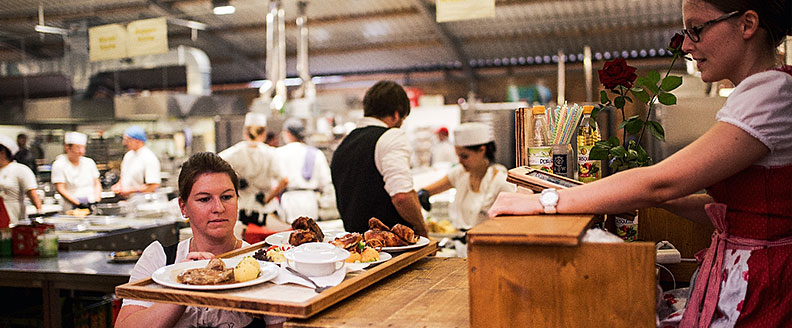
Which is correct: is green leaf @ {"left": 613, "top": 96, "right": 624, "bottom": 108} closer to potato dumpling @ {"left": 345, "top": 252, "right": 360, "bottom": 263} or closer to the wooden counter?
the wooden counter

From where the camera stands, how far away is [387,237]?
238 cm

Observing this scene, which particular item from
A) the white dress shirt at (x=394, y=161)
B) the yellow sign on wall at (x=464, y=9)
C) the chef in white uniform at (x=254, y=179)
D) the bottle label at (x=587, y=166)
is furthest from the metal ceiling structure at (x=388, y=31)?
the bottle label at (x=587, y=166)

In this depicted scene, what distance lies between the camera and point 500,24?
11.1 m

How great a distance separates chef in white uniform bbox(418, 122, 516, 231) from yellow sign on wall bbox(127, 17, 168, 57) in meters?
2.68

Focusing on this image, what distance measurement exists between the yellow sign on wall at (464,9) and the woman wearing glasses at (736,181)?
2.40 metres

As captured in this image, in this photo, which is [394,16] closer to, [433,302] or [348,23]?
[348,23]

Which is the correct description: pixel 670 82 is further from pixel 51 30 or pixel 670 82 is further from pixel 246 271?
pixel 51 30

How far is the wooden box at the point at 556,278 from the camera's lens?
137 centimetres

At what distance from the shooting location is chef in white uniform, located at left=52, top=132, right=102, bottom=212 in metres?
5.62

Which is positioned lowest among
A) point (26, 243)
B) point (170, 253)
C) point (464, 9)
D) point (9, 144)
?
point (26, 243)

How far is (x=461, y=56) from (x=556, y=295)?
449 inches

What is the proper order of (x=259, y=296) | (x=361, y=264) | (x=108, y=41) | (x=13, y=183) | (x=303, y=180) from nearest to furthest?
(x=259, y=296), (x=361, y=264), (x=13, y=183), (x=108, y=41), (x=303, y=180)

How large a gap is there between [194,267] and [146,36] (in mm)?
4108

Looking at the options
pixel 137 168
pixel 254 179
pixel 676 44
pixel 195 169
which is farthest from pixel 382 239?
pixel 137 168
